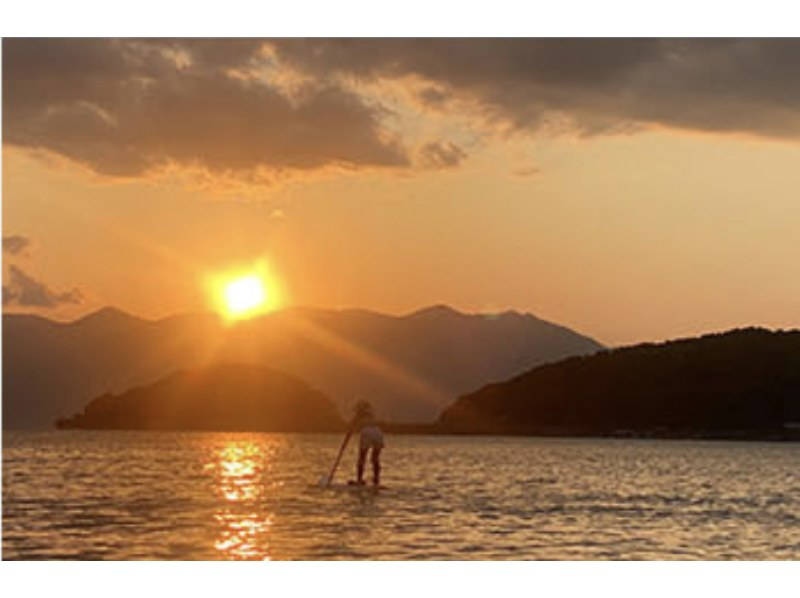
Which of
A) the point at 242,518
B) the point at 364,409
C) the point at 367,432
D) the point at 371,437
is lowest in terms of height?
the point at 242,518

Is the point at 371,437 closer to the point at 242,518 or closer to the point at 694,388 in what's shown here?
the point at 242,518

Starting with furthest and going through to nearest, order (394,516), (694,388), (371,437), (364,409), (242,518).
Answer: (694,388) < (364,409) < (371,437) < (394,516) < (242,518)

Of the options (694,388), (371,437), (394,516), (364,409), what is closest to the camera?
(394,516)

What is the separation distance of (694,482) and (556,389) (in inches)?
5466

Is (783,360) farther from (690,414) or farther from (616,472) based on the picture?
(616,472)

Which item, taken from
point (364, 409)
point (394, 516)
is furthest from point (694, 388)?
point (394, 516)

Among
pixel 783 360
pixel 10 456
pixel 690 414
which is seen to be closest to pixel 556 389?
pixel 690 414

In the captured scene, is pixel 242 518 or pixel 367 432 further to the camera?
pixel 367 432

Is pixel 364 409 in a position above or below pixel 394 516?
above

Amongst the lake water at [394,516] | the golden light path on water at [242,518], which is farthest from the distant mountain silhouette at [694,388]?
the golden light path on water at [242,518]

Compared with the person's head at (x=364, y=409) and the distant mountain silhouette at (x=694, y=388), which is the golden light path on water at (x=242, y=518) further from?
the distant mountain silhouette at (x=694, y=388)

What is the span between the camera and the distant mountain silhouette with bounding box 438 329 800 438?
16700 centimetres

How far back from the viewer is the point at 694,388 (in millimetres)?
174125

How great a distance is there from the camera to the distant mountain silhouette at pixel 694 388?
167000 millimetres
